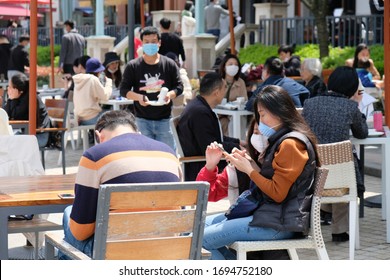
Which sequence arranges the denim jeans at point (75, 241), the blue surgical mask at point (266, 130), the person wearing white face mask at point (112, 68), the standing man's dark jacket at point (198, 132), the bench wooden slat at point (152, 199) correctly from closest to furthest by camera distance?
the bench wooden slat at point (152, 199) → the denim jeans at point (75, 241) → the blue surgical mask at point (266, 130) → the standing man's dark jacket at point (198, 132) → the person wearing white face mask at point (112, 68)

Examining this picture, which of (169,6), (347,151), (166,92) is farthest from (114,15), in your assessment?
(347,151)

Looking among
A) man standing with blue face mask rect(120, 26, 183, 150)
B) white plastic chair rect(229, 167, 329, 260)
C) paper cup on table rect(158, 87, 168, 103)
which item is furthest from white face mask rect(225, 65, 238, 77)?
white plastic chair rect(229, 167, 329, 260)

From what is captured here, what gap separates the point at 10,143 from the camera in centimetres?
788

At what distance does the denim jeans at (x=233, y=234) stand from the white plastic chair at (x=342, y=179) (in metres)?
1.63

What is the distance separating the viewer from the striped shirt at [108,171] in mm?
5258

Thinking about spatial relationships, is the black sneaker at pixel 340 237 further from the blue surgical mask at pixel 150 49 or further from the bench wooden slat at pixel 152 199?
the bench wooden slat at pixel 152 199

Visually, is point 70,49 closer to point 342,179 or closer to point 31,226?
point 342,179

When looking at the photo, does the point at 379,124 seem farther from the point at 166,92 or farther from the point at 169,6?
the point at 169,6

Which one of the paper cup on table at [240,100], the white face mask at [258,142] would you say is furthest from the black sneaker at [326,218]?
the paper cup on table at [240,100]

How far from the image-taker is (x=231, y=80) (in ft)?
42.5

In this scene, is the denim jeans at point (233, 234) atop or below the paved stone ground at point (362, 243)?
atop
